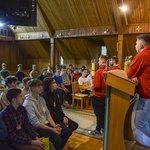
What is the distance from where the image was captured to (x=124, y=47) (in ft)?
26.6

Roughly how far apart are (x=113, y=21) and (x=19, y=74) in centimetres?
399

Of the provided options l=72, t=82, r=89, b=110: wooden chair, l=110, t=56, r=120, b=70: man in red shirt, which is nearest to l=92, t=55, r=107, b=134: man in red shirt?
l=110, t=56, r=120, b=70: man in red shirt

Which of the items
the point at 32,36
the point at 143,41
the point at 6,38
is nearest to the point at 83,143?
the point at 143,41

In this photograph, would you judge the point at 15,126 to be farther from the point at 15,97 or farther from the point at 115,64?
the point at 115,64

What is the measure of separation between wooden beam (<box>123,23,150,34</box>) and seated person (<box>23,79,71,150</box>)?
548cm

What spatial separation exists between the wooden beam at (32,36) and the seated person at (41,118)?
7.18m

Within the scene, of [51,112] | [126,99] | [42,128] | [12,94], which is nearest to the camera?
[126,99]

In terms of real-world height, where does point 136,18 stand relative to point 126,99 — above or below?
above

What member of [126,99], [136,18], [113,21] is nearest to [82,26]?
[113,21]

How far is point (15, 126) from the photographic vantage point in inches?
80.9

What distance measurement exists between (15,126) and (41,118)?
0.57 metres

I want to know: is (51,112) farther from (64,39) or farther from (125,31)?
(64,39)

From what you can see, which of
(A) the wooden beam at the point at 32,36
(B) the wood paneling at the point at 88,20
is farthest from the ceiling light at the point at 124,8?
(A) the wooden beam at the point at 32,36

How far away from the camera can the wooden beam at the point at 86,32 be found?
7.60 m
